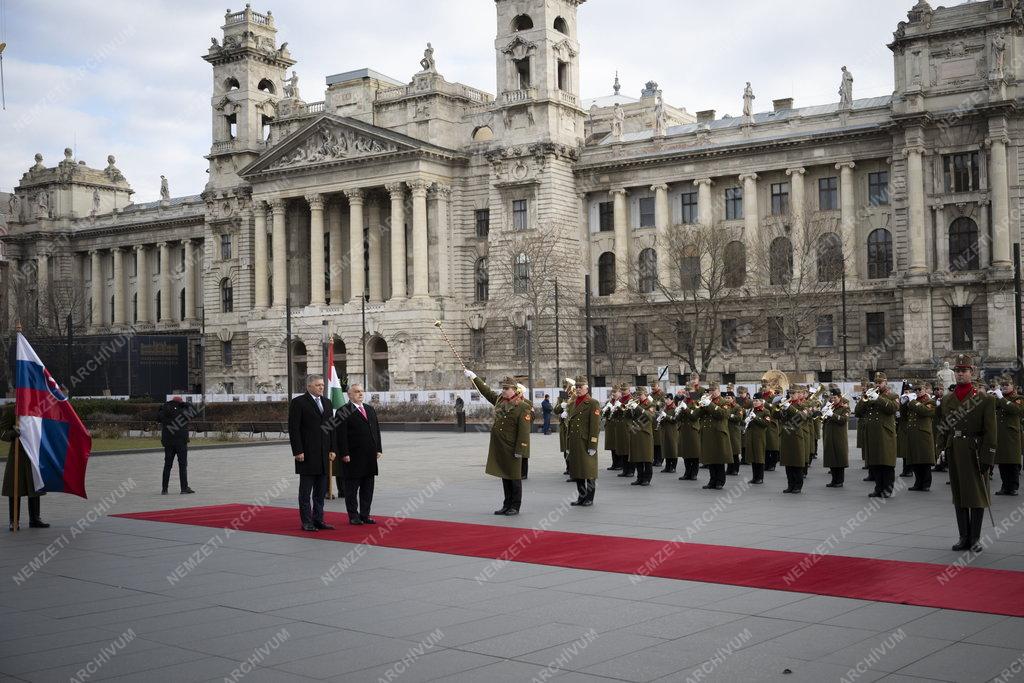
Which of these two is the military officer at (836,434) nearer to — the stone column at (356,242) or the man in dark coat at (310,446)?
the man in dark coat at (310,446)

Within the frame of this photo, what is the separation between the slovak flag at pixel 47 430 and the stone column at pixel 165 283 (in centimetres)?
8303

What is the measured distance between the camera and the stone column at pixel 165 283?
97125 millimetres

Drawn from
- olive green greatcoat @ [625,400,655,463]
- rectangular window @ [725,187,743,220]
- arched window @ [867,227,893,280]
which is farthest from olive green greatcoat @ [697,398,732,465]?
rectangular window @ [725,187,743,220]

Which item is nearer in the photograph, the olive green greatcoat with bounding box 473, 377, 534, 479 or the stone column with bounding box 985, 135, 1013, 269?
the olive green greatcoat with bounding box 473, 377, 534, 479

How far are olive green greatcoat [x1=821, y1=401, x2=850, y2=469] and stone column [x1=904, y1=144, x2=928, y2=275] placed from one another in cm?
3997

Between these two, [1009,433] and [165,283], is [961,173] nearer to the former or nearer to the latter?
[1009,433]

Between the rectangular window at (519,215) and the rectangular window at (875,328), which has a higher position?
the rectangular window at (519,215)

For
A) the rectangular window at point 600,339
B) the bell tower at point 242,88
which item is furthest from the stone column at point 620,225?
the bell tower at point 242,88

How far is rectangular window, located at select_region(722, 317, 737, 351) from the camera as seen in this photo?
65.8 metres

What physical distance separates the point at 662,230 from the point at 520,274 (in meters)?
9.27

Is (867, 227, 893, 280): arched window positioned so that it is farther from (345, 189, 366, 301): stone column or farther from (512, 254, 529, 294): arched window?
(345, 189, 366, 301): stone column

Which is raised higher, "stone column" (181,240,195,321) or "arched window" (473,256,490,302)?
"stone column" (181,240,195,321)

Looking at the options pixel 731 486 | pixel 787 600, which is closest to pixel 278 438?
pixel 731 486

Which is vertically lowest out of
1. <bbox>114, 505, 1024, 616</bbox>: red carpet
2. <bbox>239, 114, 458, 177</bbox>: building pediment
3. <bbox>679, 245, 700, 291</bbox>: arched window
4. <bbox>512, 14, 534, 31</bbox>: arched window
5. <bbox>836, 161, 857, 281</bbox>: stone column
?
<bbox>114, 505, 1024, 616</bbox>: red carpet
